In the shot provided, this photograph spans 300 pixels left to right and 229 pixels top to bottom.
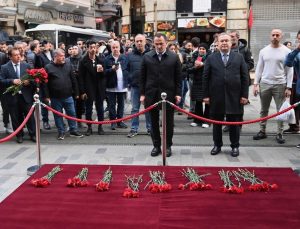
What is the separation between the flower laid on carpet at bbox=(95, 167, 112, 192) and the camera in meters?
5.40

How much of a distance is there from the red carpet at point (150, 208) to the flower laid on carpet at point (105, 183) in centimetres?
7

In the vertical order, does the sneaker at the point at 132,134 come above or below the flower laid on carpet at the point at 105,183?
below

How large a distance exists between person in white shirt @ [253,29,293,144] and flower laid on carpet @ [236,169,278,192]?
2.98 meters

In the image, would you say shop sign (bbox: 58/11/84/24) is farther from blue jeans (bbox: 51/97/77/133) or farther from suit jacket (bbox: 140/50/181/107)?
suit jacket (bbox: 140/50/181/107)

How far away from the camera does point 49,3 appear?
32656 mm

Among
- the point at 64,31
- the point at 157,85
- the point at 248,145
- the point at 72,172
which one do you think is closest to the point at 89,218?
the point at 72,172

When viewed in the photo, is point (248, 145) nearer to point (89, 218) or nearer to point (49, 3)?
point (89, 218)

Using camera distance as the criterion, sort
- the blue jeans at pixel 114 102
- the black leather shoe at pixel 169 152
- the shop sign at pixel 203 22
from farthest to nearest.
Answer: the shop sign at pixel 203 22 → the blue jeans at pixel 114 102 → the black leather shoe at pixel 169 152

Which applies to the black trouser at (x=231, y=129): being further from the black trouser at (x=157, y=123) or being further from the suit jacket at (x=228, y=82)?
the black trouser at (x=157, y=123)

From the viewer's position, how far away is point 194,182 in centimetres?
552

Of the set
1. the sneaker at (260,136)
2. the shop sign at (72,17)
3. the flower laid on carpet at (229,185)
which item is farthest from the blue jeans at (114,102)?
the shop sign at (72,17)

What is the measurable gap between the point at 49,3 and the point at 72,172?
28.6 meters

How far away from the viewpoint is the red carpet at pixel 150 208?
14.4ft

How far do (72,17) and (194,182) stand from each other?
33.9 metres
